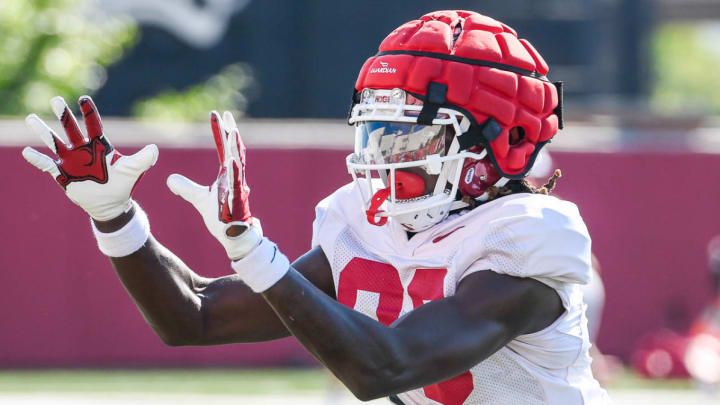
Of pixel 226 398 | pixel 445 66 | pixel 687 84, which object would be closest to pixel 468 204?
pixel 445 66

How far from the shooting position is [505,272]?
8.35ft

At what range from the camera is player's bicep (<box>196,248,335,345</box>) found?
2.98 meters

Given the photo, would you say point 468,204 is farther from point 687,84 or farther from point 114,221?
point 687,84

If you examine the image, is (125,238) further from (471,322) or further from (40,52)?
(40,52)

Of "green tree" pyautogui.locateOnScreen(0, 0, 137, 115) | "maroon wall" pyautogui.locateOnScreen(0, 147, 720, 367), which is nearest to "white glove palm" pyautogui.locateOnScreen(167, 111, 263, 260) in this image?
"maroon wall" pyautogui.locateOnScreen(0, 147, 720, 367)

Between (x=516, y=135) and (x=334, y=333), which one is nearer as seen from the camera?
(x=334, y=333)

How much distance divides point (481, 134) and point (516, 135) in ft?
0.42

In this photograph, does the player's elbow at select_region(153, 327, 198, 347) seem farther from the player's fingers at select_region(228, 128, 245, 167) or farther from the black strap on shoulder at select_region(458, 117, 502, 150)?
the black strap on shoulder at select_region(458, 117, 502, 150)

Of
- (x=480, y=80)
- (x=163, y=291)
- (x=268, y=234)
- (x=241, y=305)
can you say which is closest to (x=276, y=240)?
(x=268, y=234)

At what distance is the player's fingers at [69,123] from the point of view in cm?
270

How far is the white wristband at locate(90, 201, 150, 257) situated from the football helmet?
0.52 meters

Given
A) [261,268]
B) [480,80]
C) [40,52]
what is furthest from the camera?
[40,52]

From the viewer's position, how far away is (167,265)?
289 centimetres

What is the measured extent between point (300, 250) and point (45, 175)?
6.20ft
